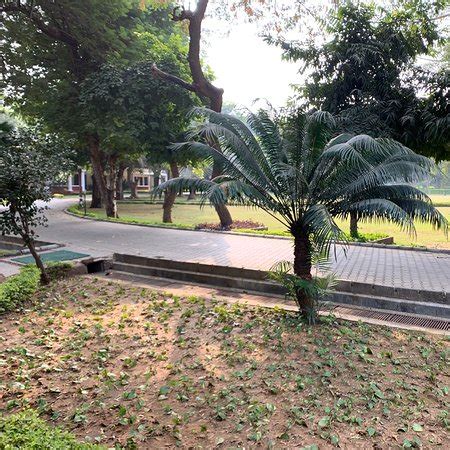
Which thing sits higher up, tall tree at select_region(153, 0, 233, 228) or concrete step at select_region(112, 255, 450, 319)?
tall tree at select_region(153, 0, 233, 228)

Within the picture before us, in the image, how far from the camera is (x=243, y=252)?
32.8 ft

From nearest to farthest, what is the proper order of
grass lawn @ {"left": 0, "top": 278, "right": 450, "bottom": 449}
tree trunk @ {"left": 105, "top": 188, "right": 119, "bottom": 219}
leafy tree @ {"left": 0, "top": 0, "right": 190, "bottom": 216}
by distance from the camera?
1. grass lawn @ {"left": 0, "top": 278, "right": 450, "bottom": 449}
2. leafy tree @ {"left": 0, "top": 0, "right": 190, "bottom": 216}
3. tree trunk @ {"left": 105, "top": 188, "right": 119, "bottom": 219}

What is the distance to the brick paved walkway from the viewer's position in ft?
24.7

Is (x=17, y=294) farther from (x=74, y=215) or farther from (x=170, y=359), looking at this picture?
(x=74, y=215)

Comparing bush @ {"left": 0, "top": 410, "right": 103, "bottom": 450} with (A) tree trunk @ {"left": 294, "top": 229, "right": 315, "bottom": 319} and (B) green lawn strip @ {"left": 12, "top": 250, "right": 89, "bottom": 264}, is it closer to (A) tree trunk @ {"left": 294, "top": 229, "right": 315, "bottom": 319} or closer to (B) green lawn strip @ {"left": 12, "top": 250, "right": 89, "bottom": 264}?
(A) tree trunk @ {"left": 294, "top": 229, "right": 315, "bottom": 319}

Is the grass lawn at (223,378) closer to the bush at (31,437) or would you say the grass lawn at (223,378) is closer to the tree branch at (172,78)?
the bush at (31,437)


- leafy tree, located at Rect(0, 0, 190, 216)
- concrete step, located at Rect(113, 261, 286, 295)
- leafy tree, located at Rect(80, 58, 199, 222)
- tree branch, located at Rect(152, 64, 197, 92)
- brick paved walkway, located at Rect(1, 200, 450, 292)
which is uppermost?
leafy tree, located at Rect(0, 0, 190, 216)

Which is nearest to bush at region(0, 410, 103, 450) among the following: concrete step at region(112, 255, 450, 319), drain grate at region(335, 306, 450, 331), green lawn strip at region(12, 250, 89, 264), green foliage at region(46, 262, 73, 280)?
drain grate at region(335, 306, 450, 331)

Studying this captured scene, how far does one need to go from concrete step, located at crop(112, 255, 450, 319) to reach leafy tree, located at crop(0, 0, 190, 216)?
6.91 metres

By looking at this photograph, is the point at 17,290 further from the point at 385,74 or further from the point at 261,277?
the point at 385,74

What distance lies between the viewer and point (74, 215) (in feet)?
67.8

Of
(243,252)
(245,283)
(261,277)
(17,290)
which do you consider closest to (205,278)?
(245,283)

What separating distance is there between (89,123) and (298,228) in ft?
34.9

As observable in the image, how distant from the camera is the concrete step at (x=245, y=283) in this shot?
6.24 metres
